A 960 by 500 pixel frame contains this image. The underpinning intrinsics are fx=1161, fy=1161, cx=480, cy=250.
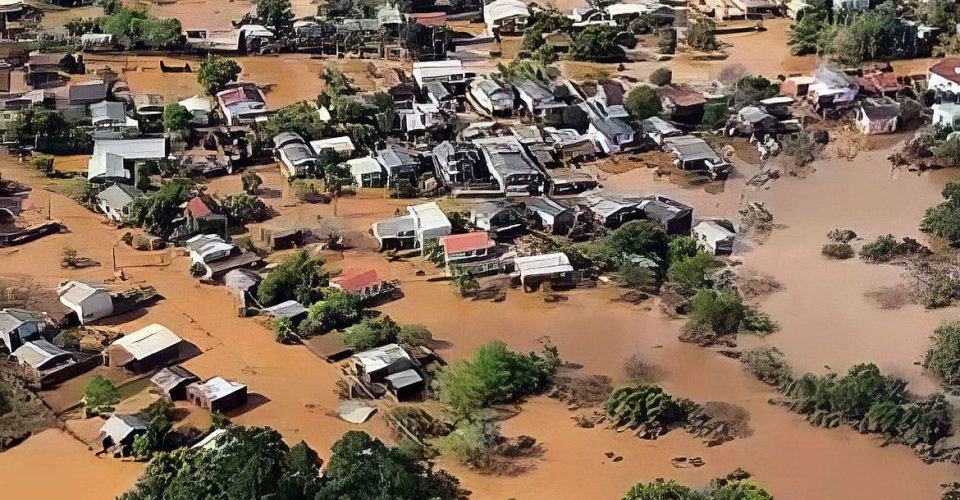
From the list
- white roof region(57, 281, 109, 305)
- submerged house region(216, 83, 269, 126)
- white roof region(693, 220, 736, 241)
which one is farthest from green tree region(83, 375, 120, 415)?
submerged house region(216, 83, 269, 126)

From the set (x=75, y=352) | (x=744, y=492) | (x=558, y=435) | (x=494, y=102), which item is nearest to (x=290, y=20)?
(x=494, y=102)

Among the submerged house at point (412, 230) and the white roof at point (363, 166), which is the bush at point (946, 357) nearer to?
the submerged house at point (412, 230)

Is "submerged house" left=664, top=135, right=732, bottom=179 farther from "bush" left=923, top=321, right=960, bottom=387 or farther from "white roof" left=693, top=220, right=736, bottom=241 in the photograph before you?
"bush" left=923, top=321, right=960, bottom=387

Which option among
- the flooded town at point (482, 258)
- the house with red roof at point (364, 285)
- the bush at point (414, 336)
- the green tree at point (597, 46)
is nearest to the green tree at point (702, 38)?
the flooded town at point (482, 258)

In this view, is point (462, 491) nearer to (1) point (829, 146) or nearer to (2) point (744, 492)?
(2) point (744, 492)

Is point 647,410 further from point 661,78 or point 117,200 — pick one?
point 661,78
